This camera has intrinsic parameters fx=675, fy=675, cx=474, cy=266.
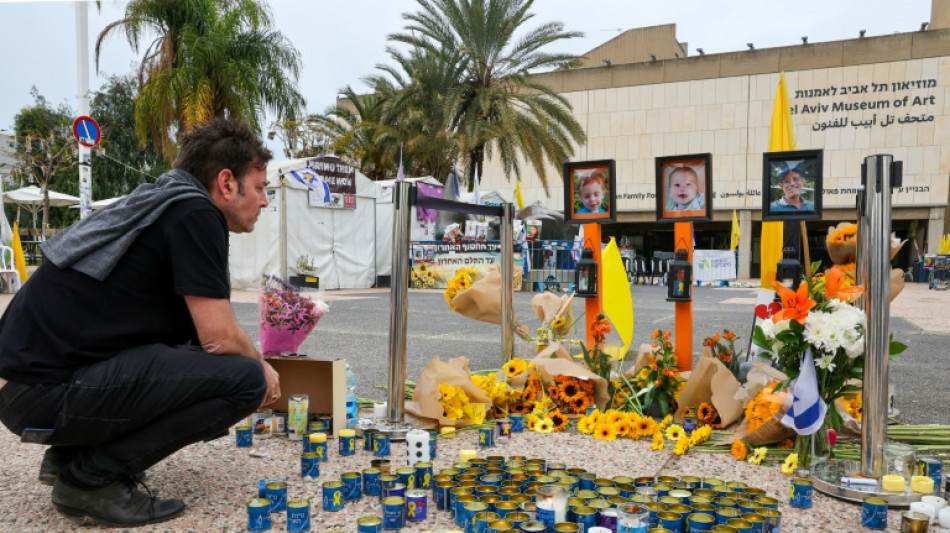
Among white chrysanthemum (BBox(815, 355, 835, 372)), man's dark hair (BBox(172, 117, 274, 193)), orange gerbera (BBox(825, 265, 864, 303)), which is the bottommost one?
white chrysanthemum (BBox(815, 355, 835, 372))

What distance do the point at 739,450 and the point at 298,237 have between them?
1220cm

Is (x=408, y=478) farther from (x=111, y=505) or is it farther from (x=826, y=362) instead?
(x=826, y=362)

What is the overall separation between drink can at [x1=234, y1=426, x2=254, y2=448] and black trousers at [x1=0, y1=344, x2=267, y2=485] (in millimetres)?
892

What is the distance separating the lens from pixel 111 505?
2246mm

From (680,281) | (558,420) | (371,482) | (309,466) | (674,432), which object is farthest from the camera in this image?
(680,281)

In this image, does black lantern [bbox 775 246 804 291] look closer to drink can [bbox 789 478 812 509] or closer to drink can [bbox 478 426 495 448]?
drink can [bbox 789 478 812 509]

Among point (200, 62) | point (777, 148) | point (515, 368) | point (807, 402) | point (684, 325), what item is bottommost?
point (515, 368)

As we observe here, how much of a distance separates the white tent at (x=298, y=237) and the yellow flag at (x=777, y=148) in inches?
387

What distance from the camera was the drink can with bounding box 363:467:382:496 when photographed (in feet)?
8.41

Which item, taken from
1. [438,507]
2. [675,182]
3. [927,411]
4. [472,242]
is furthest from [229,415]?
[472,242]

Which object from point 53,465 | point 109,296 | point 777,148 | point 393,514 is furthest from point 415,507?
point 777,148

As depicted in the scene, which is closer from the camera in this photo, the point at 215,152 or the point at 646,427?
the point at 215,152

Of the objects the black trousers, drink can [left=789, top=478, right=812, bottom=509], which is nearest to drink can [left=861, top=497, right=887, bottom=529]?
drink can [left=789, top=478, right=812, bottom=509]

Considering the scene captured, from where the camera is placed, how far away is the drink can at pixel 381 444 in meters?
3.07
